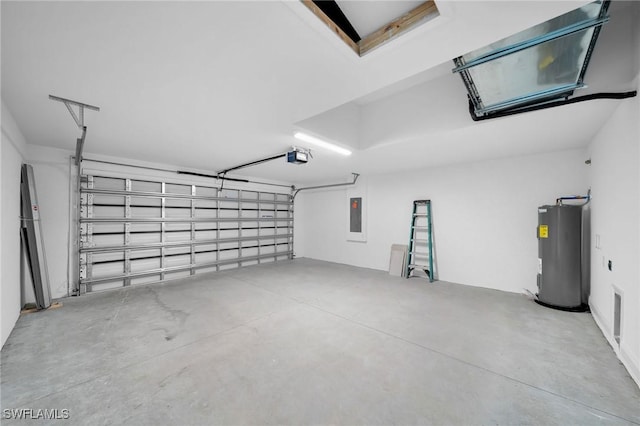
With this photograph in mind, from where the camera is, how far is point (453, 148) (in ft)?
12.6

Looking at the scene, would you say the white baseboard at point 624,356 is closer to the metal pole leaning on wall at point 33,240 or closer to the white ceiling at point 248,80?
the white ceiling at point 248,80

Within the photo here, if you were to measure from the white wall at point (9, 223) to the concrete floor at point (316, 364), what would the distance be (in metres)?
0.29

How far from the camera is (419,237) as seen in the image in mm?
5539

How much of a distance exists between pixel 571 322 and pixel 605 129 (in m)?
2.38

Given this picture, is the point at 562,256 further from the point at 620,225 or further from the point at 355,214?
the point at 355,214

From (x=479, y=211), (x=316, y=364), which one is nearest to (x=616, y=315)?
(x=479, y=211)

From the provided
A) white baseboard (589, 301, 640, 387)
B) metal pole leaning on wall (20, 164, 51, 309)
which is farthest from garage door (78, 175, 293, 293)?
white baseboard (589, 301, 640, 387)

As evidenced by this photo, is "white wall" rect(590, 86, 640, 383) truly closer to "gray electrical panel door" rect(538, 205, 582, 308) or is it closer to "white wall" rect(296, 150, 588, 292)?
"gray electrical panel door" rect(538, 205, 582, 308)

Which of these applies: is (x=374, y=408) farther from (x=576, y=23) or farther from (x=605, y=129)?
(x=605, y=129)

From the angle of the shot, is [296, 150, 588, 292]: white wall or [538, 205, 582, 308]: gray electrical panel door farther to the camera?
[296, 150, 588, 292]: white wall

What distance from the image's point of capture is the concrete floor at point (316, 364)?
5.48ft

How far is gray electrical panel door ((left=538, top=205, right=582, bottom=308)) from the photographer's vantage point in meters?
3.43

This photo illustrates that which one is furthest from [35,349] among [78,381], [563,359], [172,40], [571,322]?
[571,322]

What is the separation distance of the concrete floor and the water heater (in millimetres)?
265
